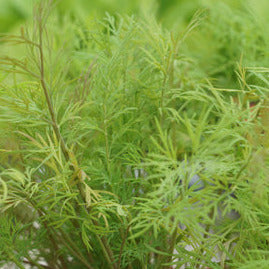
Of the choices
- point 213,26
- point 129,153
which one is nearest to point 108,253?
point 129,153

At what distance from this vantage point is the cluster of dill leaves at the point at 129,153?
0.22 metres

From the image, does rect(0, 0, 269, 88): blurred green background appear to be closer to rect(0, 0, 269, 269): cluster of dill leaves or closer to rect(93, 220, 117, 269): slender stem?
rect(0, 0, 269, 269): cluster of dill leaves

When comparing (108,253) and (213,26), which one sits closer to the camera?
(108,253)

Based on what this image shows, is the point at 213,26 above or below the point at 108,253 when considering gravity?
above

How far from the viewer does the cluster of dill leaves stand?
223 mm

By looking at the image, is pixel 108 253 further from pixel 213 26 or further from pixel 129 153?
pixel 213 26

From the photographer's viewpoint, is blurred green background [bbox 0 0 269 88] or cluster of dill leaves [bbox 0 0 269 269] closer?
cluster of dill leaves [bbox 0 0 269 269]

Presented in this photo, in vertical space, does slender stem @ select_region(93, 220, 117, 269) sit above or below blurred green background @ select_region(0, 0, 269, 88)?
below

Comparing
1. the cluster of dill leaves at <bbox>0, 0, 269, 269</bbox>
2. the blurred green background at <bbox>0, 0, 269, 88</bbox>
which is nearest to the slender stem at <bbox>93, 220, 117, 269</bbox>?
the cluster of dill leaves at <bbox>0, 0, 269, 269</bbox>

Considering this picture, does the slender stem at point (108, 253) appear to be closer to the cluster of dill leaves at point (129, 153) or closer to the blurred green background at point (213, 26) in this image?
the cluster of dill leaves at point (129, 153)

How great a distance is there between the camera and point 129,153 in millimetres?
277

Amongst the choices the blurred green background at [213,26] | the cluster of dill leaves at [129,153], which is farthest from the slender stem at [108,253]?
the blurred green background at [213,26]

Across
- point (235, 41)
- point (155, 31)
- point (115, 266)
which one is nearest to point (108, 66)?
point (155, 31)

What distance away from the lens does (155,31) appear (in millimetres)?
312
